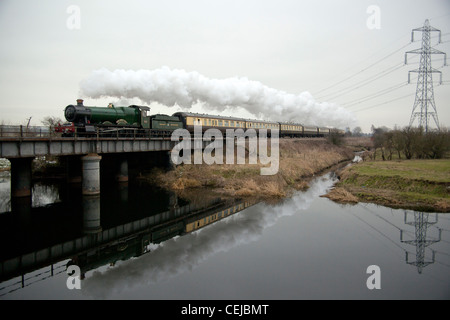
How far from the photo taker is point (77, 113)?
917 inches

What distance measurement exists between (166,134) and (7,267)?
71.7 feet

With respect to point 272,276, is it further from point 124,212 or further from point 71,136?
point 71,136

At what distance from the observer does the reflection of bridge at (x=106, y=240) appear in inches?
459

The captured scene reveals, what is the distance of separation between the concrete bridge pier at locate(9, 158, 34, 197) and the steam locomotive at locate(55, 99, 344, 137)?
3581mm

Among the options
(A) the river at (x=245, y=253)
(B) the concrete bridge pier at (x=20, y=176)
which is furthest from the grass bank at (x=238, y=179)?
(B) the concrete bridge pier at (x=20, y=176)

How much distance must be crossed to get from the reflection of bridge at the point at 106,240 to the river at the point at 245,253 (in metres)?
0.10

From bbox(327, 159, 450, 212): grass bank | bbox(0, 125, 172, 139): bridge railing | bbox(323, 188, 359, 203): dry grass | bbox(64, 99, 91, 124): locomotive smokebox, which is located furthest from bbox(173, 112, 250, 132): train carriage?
bbox(323, 188, 359, 203): dry grass

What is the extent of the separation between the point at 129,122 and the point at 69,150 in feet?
23.3

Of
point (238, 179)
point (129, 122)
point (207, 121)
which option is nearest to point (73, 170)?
point (129, 122)

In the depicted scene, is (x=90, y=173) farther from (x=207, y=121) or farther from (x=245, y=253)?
(x=207, y=121)

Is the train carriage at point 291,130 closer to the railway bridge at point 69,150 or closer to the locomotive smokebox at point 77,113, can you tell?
the railway bridge at point 69,150

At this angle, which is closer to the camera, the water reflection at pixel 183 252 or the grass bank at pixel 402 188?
the water reflection at pixel 183 252

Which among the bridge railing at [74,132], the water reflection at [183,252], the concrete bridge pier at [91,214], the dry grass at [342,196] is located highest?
the bridge railing at [74,132]

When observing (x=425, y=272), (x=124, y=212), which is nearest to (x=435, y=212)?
(x=425, y=272)
